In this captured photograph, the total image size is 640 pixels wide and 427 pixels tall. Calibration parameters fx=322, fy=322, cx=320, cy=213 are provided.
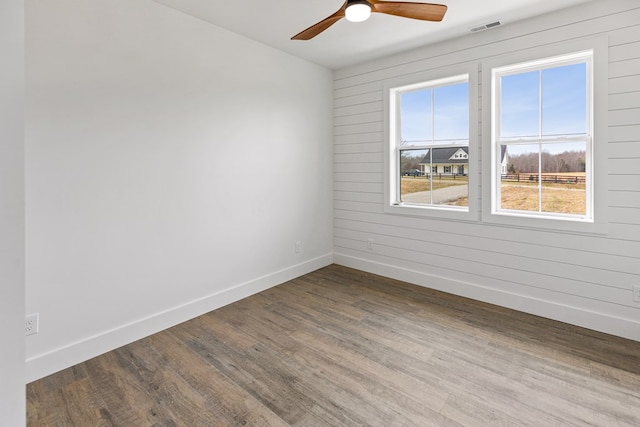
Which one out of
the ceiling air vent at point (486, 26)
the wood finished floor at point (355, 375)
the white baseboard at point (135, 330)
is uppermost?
the ceiling air vent at point (486, 26)

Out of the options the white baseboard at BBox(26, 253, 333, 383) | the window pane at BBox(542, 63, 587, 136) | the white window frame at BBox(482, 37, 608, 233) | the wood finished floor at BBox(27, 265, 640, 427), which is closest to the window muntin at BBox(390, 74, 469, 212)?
the white window frame at BBox(482, 37, 608, 233)

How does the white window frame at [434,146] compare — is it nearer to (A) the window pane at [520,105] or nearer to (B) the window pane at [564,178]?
(A) the window pane at [520,105]

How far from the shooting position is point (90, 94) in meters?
2.34

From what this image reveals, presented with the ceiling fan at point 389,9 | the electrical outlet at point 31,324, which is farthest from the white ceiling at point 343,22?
the electrical outlet at point 31,324

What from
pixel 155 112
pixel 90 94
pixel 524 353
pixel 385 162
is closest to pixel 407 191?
pixel 385 162

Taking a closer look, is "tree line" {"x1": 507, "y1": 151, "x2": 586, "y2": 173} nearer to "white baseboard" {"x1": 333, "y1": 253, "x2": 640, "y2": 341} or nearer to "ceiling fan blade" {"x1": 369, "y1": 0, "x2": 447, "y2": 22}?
"white baseboard" {"x1": 333, "y1": 253, "x2": 640, "y2": 341}

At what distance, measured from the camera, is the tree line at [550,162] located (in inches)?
113

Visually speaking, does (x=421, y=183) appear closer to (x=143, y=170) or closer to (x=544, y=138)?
(x=544, y=138)

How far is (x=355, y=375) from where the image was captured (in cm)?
220

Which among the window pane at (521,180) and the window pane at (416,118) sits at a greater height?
the window pane at (416,118)

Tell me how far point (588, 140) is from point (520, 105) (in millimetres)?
658

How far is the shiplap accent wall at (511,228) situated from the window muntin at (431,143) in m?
0.21

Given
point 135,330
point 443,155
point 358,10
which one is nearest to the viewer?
point 358,10

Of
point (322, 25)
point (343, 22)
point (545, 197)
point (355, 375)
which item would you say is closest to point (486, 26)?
point (343, 22)
